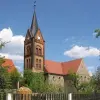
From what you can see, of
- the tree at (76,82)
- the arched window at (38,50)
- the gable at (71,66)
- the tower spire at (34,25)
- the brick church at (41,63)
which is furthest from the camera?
the gable at (71,66)

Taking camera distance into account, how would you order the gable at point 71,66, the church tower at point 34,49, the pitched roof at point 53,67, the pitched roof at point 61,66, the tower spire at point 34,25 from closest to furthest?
1. the church tower at point 34,49
2. the tower spire at point 34,25
3. the pitched roof at point 53,67
4. the pitched roof at point 61,66
5. the gable at point 71,66

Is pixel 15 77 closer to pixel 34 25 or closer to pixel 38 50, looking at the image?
pixel 38 50

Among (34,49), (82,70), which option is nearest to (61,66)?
(82,70)

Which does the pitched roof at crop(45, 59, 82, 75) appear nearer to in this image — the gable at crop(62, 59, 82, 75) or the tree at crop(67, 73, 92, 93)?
the gable at crop(62, 59, 82, 75)

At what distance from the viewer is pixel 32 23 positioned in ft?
272

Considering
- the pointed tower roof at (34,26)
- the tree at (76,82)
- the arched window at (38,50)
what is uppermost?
the pointed tower roof at (34,26)

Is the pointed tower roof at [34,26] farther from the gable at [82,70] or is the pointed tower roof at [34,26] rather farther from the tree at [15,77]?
the gable at [82,70]

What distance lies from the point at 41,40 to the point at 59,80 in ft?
41.7

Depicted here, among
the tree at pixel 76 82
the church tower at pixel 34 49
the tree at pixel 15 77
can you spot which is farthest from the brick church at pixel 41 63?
the tree at pixel 15 77

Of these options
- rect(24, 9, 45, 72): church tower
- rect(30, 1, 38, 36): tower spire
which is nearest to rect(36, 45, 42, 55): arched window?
rect(24, 9, 45, 72): church tower

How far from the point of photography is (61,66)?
9031 cm

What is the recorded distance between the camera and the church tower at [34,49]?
80.3 meters

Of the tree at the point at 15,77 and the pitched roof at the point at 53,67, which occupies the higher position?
the pitched roof at the point at 53,67

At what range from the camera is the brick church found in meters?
80.8
